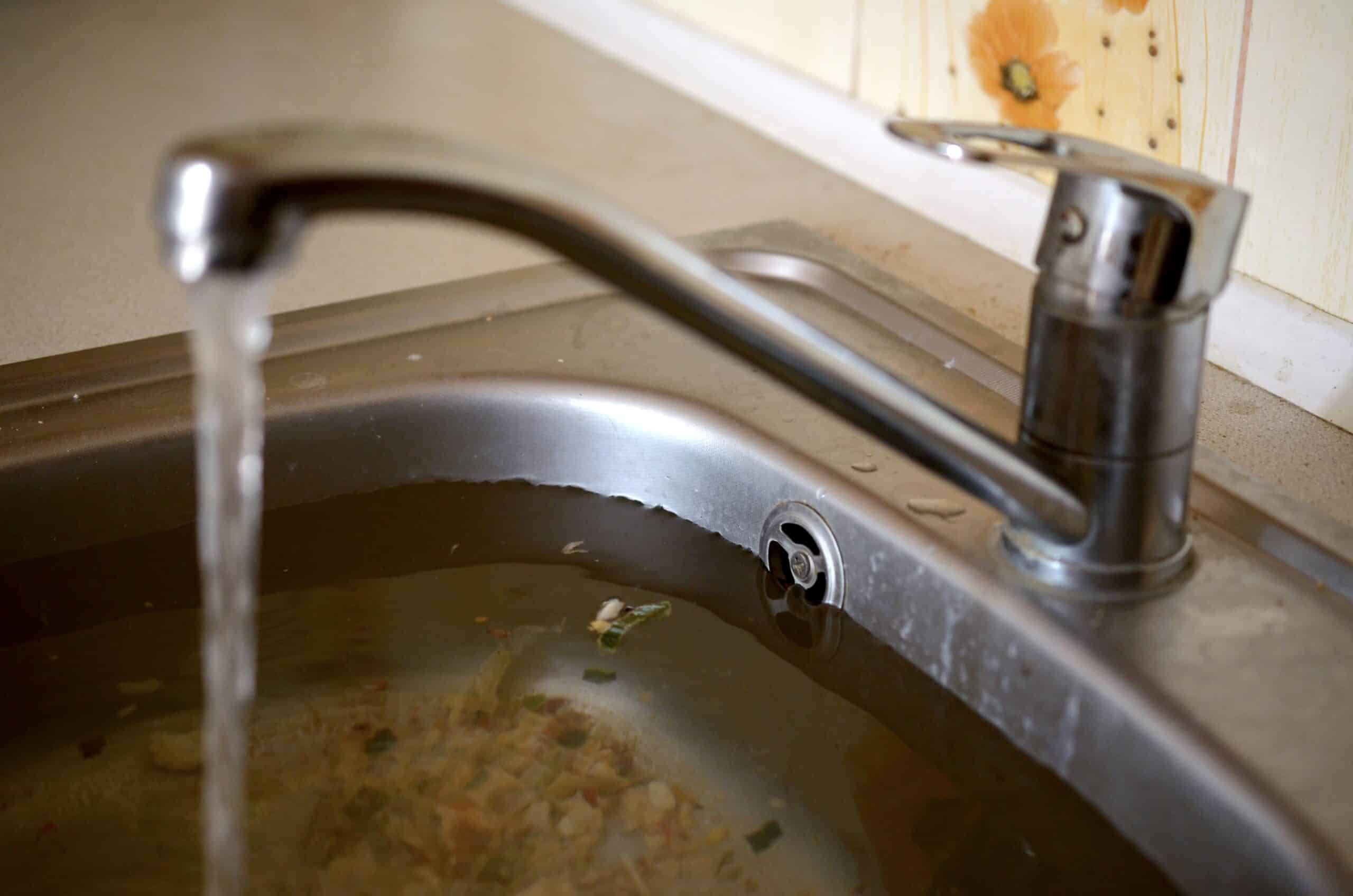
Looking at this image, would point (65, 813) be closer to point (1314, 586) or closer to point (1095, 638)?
point (1095, 638)

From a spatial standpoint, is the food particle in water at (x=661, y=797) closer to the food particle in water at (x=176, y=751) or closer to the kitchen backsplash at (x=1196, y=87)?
the food particle in water at (x=176, y=751)

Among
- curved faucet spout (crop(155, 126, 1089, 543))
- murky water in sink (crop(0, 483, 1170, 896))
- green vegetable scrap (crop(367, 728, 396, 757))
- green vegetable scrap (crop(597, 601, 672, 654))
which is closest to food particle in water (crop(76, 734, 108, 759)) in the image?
murky water in sink (crop(0, 483, 1170, 896))

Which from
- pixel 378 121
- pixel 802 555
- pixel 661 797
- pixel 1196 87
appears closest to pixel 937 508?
pixel 802 555

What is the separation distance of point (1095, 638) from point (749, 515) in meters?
0.20

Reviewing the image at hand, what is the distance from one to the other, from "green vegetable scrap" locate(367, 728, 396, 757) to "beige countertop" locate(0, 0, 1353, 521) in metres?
0.32

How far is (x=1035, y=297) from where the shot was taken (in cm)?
50

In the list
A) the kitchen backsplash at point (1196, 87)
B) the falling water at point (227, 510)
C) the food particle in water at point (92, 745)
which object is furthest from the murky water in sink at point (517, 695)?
the kitchen backsplash at point (1196, 87)

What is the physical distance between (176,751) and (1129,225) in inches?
17.4

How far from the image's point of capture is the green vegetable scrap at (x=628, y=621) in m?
0.64

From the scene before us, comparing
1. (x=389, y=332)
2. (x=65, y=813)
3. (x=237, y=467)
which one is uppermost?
(x=237, y=467)

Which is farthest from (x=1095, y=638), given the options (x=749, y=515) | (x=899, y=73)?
(x=899, y=73)

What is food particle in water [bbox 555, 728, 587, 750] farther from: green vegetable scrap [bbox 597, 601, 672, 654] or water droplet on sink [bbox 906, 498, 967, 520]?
water droplet on sink [bbox 906, 498, 967, 520]

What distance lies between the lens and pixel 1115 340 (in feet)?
1.57

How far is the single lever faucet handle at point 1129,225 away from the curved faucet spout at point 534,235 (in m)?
0.07
